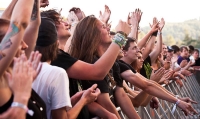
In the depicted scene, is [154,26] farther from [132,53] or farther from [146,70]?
[132,53]

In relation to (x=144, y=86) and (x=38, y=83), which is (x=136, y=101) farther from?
(x=38, y=83)

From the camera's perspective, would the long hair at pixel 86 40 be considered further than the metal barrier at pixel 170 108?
No

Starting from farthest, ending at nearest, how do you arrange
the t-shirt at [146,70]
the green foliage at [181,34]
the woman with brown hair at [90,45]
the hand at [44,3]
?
the green foliage at [181,34] → the t-shirt at [146,70] → the woman with brown hair at [90,45] → the hand at [44,3]

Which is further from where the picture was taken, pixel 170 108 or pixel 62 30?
pixel 170 108

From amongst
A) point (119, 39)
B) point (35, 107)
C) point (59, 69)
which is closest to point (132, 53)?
point (119, 39)

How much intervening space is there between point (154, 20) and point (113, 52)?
3.04m

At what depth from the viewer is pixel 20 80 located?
1630mm

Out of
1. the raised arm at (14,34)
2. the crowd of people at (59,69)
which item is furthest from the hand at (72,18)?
the raised arm at (14,34)

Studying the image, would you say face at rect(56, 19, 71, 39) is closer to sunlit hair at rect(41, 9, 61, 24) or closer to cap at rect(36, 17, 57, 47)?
sunlit hair at rect(41, 9, 61, 24)

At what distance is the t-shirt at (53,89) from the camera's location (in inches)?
85.1

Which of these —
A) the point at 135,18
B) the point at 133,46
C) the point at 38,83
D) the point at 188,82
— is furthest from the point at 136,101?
the point at 188,82

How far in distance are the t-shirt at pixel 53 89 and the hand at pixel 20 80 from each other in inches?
20.3

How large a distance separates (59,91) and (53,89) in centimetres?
4

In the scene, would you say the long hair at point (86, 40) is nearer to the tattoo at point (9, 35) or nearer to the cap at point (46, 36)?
the cap at point (46, 36)
